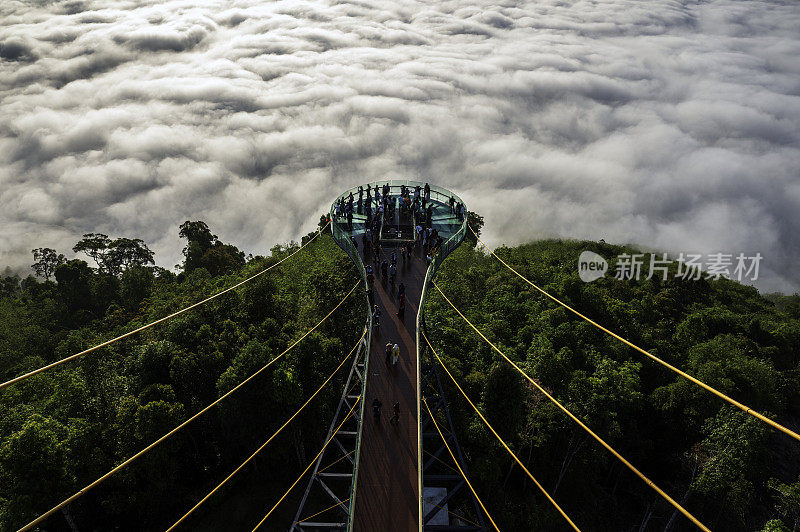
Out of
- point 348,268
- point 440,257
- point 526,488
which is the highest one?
point 440,257

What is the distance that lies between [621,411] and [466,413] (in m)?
11.7

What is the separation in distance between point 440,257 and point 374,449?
1517 cm

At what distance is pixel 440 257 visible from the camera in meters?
31.1

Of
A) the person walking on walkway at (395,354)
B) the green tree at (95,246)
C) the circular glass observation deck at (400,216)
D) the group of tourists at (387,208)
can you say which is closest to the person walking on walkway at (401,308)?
the person walking on walkway at (395,354)

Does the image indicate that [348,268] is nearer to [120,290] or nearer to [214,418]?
[214,418]

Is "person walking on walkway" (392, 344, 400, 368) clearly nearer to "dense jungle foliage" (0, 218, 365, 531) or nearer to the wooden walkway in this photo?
the wooden walkway

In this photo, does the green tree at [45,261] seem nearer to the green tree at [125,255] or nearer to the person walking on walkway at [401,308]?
the green tree at [125,255]

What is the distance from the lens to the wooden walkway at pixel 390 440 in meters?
17.2

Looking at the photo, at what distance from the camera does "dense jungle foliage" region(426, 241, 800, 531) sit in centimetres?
2909

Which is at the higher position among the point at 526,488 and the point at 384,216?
the point at 384,216

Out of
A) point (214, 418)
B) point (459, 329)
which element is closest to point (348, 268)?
point (459, 329)

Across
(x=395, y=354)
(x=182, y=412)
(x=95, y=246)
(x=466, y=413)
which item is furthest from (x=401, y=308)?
(x=95, y=246)

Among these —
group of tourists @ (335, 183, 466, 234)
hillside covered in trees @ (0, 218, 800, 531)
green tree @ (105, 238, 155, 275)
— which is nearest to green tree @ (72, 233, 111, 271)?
green tree @ (105, 238, 155, 275)

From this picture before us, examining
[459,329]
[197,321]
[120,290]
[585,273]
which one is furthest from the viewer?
[120,290]
